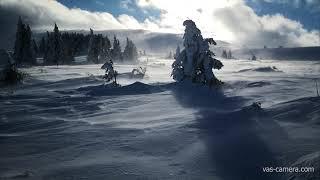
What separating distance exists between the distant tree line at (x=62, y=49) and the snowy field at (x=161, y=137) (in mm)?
49474

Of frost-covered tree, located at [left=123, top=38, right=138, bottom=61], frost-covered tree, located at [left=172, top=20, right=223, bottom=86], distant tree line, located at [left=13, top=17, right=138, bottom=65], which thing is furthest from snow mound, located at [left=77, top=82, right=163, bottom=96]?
frost-covered tree, located at [left=123, top=38, right=138, bottom=61]

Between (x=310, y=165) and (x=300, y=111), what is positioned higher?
(x=300, y=111)

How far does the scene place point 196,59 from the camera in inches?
1062

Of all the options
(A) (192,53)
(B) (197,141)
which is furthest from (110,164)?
(A) (192,53)

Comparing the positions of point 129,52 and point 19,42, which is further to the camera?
point 129,52

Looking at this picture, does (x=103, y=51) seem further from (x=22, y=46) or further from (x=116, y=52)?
(x=22, y=46)

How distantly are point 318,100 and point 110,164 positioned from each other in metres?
10.8

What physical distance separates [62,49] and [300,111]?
72.4 meters

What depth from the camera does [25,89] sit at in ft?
91.0

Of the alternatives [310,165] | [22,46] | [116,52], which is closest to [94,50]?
[116,52]

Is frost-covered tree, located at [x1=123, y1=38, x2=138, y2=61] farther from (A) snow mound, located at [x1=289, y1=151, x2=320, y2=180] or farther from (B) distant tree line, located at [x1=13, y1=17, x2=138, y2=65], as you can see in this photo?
(A) snow mound, located at [x1=289, y1=151, x2=320, y2=180]

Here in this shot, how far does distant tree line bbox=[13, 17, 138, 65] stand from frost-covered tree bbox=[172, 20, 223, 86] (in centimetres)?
4346

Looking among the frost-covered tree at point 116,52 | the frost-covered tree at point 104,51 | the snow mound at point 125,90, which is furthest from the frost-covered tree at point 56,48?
the snow mound at point 125,90

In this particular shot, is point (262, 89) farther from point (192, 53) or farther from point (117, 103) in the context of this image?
point (117, 103)
